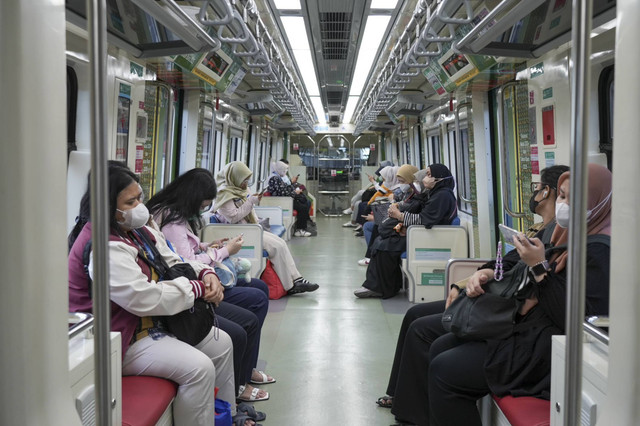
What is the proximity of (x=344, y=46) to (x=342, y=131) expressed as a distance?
39.1ft

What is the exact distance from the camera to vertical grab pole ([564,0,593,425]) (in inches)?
40.6

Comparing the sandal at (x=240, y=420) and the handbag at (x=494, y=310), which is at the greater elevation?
the handbag at (x=494, y=310)

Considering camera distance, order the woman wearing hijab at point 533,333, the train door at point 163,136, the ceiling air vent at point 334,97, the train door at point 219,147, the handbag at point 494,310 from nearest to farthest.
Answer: the woman wearing hijab at point 533,333 → the handbag at point 494,310 → the train door at point 163,136 → the train door at point 219,147 → the ceiling air vent at point 334,97

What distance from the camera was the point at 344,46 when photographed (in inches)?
258

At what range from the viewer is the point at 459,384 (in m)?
2.53

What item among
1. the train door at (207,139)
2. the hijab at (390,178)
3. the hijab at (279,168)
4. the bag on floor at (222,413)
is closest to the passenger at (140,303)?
the bag on floor at (222,413)

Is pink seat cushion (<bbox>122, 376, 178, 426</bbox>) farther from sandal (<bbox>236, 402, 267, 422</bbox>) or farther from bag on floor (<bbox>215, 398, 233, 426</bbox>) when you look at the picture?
sandal (<bbox>236, 402, 267, 422</bbox>)

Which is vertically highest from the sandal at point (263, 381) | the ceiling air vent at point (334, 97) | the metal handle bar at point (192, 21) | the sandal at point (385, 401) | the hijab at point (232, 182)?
the ceiling air vent at point (334, 97)

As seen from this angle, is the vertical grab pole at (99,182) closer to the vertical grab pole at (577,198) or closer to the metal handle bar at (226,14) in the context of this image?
the vertical grab pole at (577,198)

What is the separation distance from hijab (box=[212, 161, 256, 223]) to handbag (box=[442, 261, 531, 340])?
3508mm

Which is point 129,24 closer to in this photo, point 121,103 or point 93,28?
point 121,103

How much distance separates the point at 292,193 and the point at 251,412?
844 centimetres

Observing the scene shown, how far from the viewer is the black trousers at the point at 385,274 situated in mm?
6488

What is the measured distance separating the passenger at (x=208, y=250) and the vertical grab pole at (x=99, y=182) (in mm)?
2466
